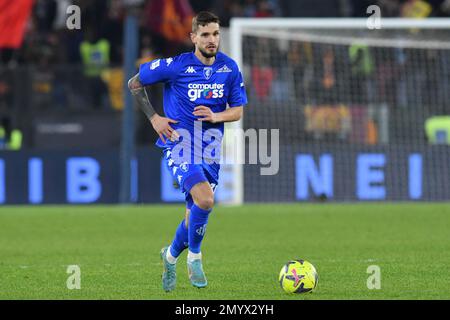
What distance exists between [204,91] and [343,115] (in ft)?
31.5

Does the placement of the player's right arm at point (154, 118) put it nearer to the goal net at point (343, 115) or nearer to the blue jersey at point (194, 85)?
the blue jersey at point (194, 85)

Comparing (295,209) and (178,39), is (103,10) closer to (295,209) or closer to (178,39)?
(178,39)

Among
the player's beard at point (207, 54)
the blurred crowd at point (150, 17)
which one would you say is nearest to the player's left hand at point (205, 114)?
the player's beard at point (207, 54)

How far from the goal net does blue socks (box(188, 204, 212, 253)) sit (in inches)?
350

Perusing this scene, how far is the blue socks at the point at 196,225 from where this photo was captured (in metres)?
8.98

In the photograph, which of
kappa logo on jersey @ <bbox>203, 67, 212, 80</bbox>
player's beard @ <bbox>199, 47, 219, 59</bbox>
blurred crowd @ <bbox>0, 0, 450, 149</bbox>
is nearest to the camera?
player's beard @ <bbox>199, 47, 219, 59</bbox>

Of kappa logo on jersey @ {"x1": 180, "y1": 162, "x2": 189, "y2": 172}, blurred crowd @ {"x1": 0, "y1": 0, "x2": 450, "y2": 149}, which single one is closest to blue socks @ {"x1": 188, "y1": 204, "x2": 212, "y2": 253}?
kappa logo on jersey @ {"x1": 180, "y1": 162, "x2": 189, "y2": 172}

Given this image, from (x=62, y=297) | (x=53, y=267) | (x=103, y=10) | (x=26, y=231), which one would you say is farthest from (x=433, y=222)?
(x=103, y=10)

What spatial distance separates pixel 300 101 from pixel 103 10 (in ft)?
17.4

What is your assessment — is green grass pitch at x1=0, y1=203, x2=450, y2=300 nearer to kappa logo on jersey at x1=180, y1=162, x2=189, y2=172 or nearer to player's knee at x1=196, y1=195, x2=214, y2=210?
player's knee at x1=196, y1=195, x2=214, y2=210

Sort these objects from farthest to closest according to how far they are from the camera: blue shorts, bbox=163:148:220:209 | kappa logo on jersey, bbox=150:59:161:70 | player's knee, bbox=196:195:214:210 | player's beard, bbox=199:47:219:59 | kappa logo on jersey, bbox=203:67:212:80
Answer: kappa logo on jersey, bbox=150:59:161:70
kappa logo on jersey, bbox=203:67:212:80
player's beard, bbox=199:47:219:59
blue shorts, bbox=163:148:220:209
player's knee, bbox=196:195:214:210

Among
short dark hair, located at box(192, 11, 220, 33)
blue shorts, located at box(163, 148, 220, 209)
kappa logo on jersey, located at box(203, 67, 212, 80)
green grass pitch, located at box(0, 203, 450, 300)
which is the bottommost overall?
green grass pitch, located at box(0, 203, 450, 300)

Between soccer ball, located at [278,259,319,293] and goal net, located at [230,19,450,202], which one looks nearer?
soccer ball, located at [278,259,319,293]

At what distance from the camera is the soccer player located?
9055 millimetres
